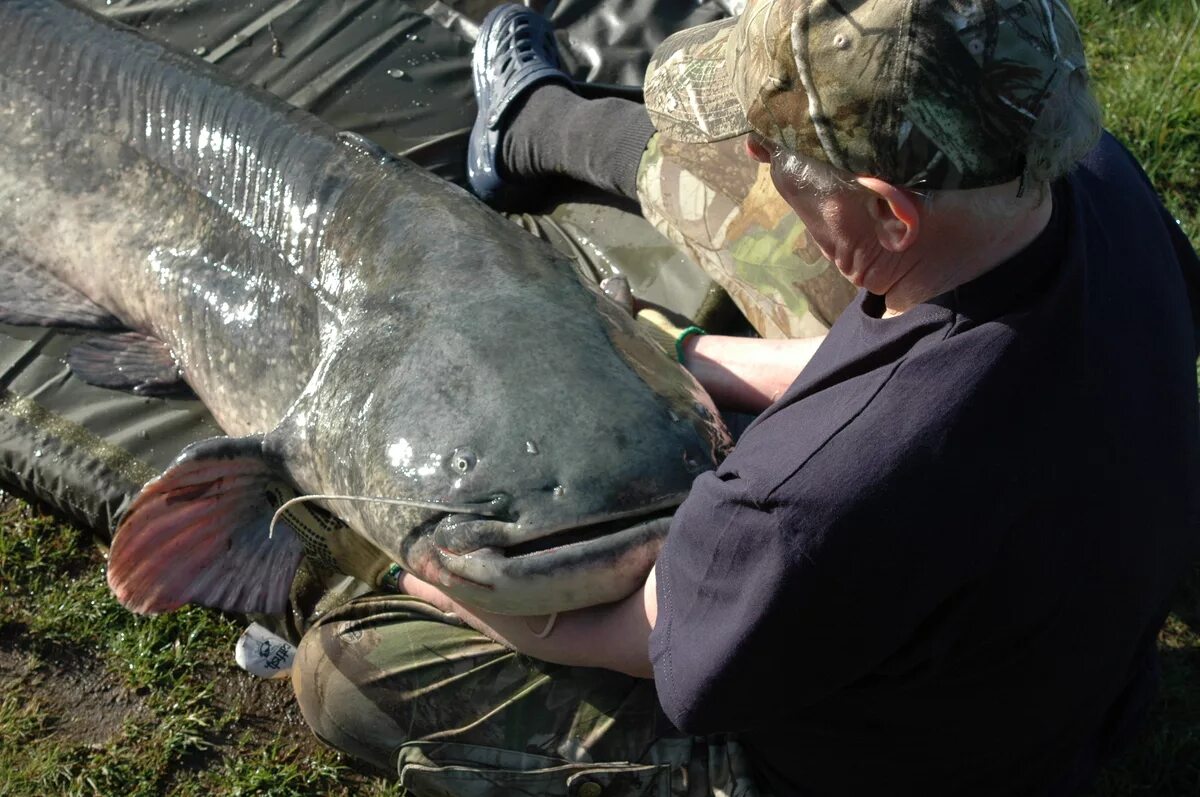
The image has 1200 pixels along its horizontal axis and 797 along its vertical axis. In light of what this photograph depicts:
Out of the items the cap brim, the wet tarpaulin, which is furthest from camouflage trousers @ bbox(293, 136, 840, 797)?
the cap brim

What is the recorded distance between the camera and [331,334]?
2.69 m

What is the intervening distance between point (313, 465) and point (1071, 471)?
1.60m

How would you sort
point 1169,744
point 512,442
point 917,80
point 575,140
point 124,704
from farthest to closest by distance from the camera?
point 575,140
point 124,704
point 1169,744
point 512,442
point 917,80

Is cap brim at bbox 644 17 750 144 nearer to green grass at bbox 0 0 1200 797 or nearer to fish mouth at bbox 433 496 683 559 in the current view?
fish mouth at bbox 433 496 683 559

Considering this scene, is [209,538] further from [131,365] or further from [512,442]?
[512,442]

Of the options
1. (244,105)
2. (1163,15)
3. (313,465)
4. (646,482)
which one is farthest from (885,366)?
(1163,15)

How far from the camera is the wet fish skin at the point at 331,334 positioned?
2.12 metres

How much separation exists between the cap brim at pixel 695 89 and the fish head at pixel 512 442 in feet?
1.54

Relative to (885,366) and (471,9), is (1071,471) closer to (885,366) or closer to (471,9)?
(885,366)

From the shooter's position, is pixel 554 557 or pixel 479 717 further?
pixel 479 717

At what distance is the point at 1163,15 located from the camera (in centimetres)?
450

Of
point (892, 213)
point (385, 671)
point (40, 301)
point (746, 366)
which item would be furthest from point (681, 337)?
point (40, 301)

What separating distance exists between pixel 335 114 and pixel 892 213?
2913 millimetres

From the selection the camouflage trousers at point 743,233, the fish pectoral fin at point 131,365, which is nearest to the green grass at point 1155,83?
the camouflage trousers at point 743,233
